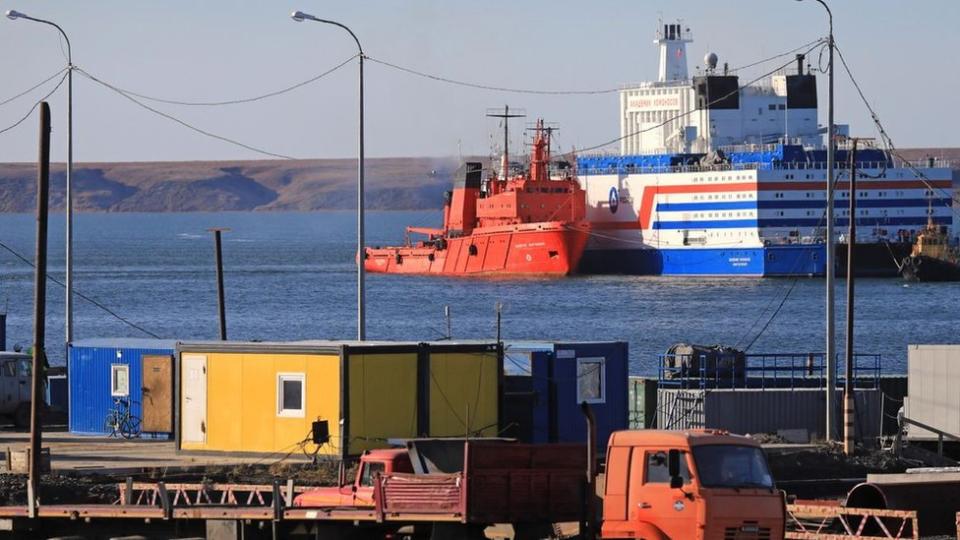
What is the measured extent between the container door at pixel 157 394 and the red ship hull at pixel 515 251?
Result: 265 feet

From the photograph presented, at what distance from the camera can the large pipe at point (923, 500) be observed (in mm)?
24031

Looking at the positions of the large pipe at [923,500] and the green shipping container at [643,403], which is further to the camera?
the green shipping container at [643,403]

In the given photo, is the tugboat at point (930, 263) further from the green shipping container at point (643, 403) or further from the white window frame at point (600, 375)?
the white window frame at point (600, 375)

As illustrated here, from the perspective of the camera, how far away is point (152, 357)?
32250 millimetres

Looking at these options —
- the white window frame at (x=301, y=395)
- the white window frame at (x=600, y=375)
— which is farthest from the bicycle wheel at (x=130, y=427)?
the white window frame at (x=600, y=375)

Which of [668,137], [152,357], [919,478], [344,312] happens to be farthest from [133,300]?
[919,478]

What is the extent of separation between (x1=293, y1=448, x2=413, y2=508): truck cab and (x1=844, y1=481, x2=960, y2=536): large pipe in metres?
6.67

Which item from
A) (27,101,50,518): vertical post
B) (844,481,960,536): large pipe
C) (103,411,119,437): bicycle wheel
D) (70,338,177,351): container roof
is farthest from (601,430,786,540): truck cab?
(103,411,119,437): bicycle wheel

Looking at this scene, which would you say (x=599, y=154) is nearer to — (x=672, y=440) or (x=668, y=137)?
(x=668, y=137)

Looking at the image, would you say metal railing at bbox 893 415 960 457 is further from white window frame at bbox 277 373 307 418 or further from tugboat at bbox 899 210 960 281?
tugboat at bbox 899 210 960 281

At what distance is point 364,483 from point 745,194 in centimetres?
9552

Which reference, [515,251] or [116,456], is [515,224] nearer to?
[515,251]

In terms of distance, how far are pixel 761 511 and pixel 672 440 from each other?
106cm

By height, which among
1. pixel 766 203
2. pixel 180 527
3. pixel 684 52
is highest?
pixel 684 52
